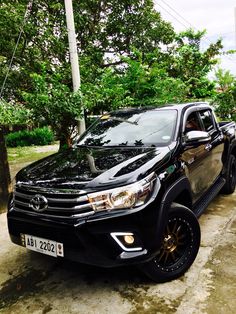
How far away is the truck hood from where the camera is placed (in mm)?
2621

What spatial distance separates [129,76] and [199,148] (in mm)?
4091

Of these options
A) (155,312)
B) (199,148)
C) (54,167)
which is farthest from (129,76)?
(155,312)

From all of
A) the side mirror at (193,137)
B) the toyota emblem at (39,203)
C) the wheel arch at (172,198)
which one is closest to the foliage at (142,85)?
the side mirror at (193,137)

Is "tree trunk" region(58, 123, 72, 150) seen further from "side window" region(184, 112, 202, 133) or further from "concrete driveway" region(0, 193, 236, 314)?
"concrete driveway" region(0, 193, 236, 314)

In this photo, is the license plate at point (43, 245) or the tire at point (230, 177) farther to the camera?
the tire at point (230, 177)

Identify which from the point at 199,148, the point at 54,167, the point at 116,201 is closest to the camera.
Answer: the point at 116,201

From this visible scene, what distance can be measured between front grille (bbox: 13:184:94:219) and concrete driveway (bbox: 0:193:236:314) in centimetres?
80

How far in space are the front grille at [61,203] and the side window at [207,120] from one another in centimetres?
250

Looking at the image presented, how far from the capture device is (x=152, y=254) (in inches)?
102

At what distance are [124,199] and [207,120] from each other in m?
2.55

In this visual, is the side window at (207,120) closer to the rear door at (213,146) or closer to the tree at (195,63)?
the rear door at (213,146)

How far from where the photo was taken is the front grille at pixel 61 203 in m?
2.52

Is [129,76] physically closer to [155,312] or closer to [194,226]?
[194,226]

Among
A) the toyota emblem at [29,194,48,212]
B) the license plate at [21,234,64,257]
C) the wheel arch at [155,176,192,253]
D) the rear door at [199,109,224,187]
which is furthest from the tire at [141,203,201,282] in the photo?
the rear door at [199,109,224,187]
